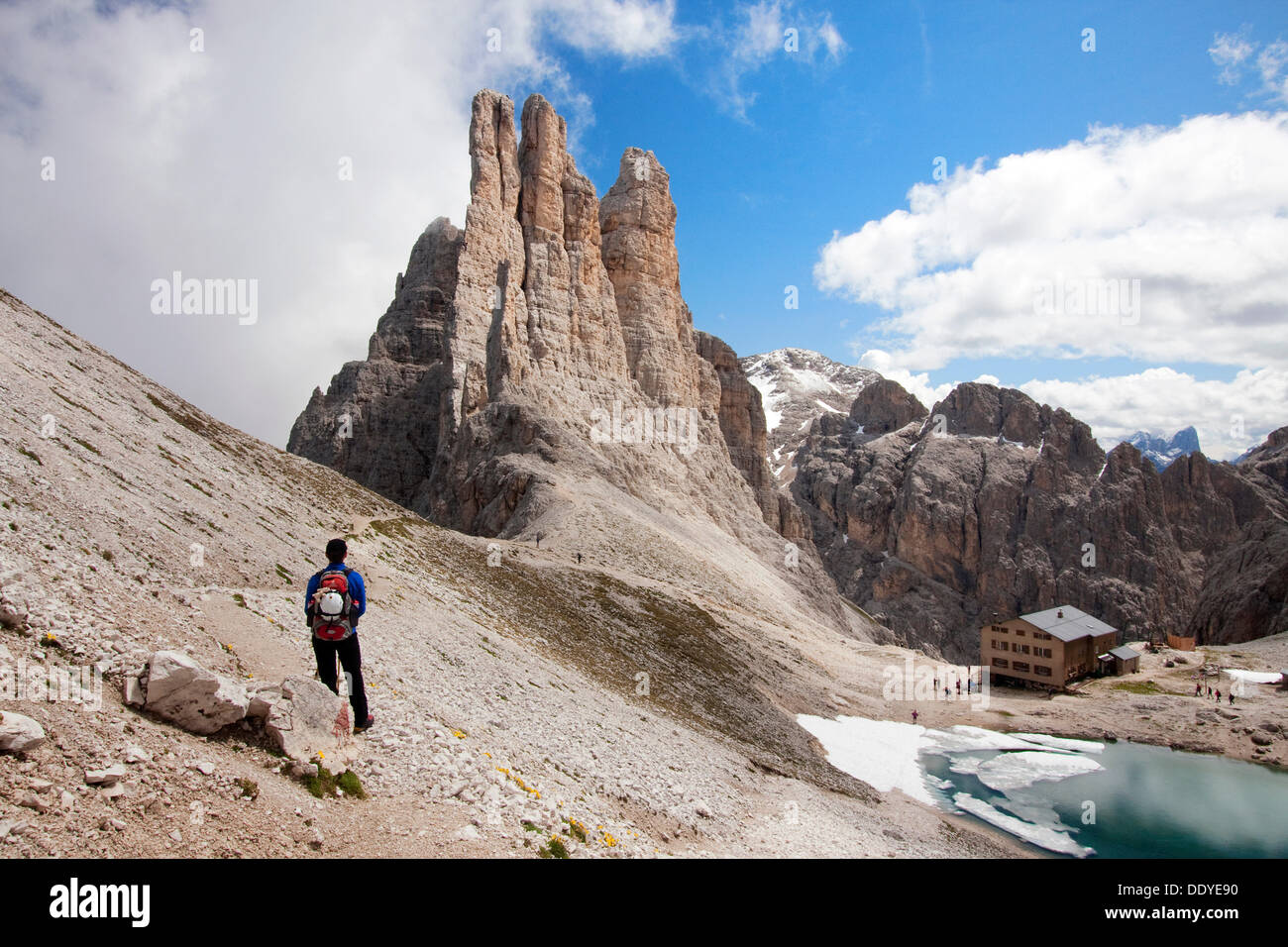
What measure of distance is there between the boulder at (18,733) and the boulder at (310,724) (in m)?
2.67

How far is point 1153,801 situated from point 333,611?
5039 cm

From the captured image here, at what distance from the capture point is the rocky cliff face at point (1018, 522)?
14888cm

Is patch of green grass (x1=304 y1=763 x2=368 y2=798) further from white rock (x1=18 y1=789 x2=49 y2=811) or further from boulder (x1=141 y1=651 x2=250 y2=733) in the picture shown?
white rock (x1=18 y1=789 x2=49 y2=811)

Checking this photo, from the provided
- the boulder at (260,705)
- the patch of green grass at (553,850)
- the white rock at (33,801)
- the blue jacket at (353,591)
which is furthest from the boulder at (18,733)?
the patch of green grass at (553,850)

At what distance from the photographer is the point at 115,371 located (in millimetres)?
34250

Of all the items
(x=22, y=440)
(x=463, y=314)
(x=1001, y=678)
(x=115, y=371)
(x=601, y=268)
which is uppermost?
(x=601, y=268)

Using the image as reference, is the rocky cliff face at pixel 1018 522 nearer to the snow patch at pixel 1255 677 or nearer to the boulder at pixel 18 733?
the snow patch at pixel 1255 677

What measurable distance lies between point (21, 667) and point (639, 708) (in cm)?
2214

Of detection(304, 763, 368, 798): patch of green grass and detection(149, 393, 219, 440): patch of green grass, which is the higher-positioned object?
detection(149, 393, 219, 440): patch of green grass

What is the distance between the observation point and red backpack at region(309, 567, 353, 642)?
10562 millimetres

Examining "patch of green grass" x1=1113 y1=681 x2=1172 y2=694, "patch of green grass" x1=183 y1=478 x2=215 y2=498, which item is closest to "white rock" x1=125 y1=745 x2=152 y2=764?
"patch of green grass" x1=183 y1=478 x2=215 y2=498

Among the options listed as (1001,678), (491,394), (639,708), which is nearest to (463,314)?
(491,394)

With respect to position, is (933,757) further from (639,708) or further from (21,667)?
(21,667)

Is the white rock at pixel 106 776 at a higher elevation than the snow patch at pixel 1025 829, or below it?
higher
